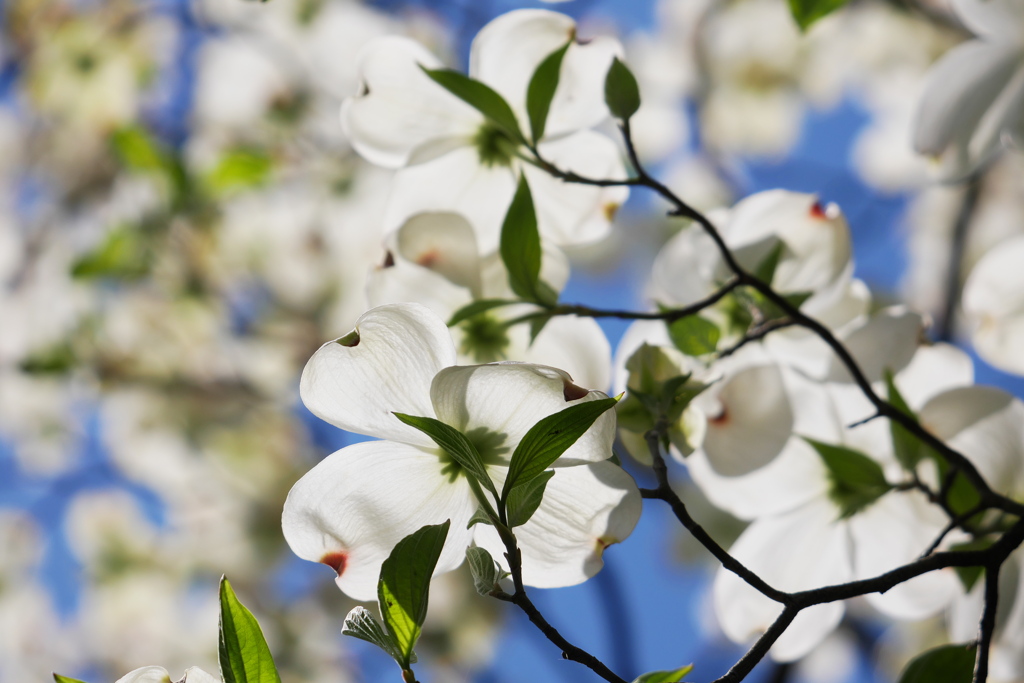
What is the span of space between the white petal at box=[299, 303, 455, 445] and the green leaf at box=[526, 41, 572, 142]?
0.16m

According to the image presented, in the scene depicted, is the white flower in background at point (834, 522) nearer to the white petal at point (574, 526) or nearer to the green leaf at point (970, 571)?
the green leaf at point (970, 571)

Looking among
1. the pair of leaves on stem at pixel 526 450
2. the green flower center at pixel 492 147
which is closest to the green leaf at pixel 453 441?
the pair of leaves on stem at pixel 526 450

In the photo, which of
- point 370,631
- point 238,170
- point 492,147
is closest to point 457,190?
point 492,147

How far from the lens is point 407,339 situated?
29cm

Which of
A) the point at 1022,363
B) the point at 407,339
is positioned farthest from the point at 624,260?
the point at 407,339

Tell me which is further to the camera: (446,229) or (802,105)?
(802,105)

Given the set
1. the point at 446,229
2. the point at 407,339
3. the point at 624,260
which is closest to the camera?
the point at 407,339

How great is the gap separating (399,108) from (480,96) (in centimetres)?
6

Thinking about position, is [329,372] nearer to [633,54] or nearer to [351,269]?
[351,269]

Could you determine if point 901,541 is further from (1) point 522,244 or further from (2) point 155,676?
(2) point 155,676

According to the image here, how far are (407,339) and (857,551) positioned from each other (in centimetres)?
29

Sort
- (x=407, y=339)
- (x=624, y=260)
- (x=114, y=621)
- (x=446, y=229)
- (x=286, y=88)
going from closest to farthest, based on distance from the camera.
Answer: (x=407, y=339) < (x=446, y=229) < (x=286, y=88) < (x=114, y=621) < (x=624, y=260)

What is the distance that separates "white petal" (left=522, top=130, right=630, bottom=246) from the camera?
1.44 ft

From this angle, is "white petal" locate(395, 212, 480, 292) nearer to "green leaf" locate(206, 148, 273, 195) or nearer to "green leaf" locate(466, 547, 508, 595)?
"green leaf" locate(466, 547, 508, 595)
